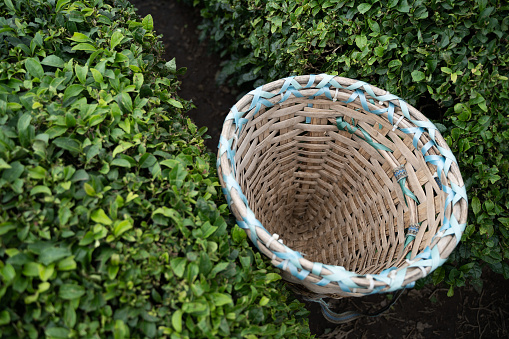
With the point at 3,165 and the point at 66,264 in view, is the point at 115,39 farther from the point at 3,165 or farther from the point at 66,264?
the point at 66,264

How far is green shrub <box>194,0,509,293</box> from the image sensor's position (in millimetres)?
1747

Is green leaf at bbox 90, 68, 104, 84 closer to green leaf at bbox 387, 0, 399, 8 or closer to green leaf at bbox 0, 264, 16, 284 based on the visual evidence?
green leaf at bbox 0, 264, 16, 284

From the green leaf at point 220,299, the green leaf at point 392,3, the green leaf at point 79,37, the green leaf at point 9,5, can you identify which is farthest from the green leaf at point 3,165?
the green leaf at point 392,3

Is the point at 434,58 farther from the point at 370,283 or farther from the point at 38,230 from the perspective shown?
the point at 38,230

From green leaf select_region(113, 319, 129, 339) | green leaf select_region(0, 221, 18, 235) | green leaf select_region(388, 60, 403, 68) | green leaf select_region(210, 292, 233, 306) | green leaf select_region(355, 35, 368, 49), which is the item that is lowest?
green leaf select_region(210, 292, 233, 306)

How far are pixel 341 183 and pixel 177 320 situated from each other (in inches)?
49.4

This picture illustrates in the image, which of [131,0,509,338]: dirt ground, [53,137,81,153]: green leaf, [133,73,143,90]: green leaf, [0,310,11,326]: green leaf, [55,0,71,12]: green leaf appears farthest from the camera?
[131,0,509,338]: dirt ground

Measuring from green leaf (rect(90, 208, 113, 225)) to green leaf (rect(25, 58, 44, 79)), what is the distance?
0.59 m

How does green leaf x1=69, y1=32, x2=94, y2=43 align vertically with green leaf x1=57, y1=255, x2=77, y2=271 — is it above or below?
above

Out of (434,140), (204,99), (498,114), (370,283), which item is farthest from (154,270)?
(204,99)

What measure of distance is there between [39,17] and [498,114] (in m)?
2.01

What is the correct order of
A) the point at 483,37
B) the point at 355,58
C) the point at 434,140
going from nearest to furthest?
the point at 434,140 < the point at 483,37 < the point at 355,58

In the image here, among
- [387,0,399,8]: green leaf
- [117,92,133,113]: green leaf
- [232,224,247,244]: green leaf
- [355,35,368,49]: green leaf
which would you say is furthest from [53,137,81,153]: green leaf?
[387,0,399,8]: green leaf

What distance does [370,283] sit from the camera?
129 centimetres
